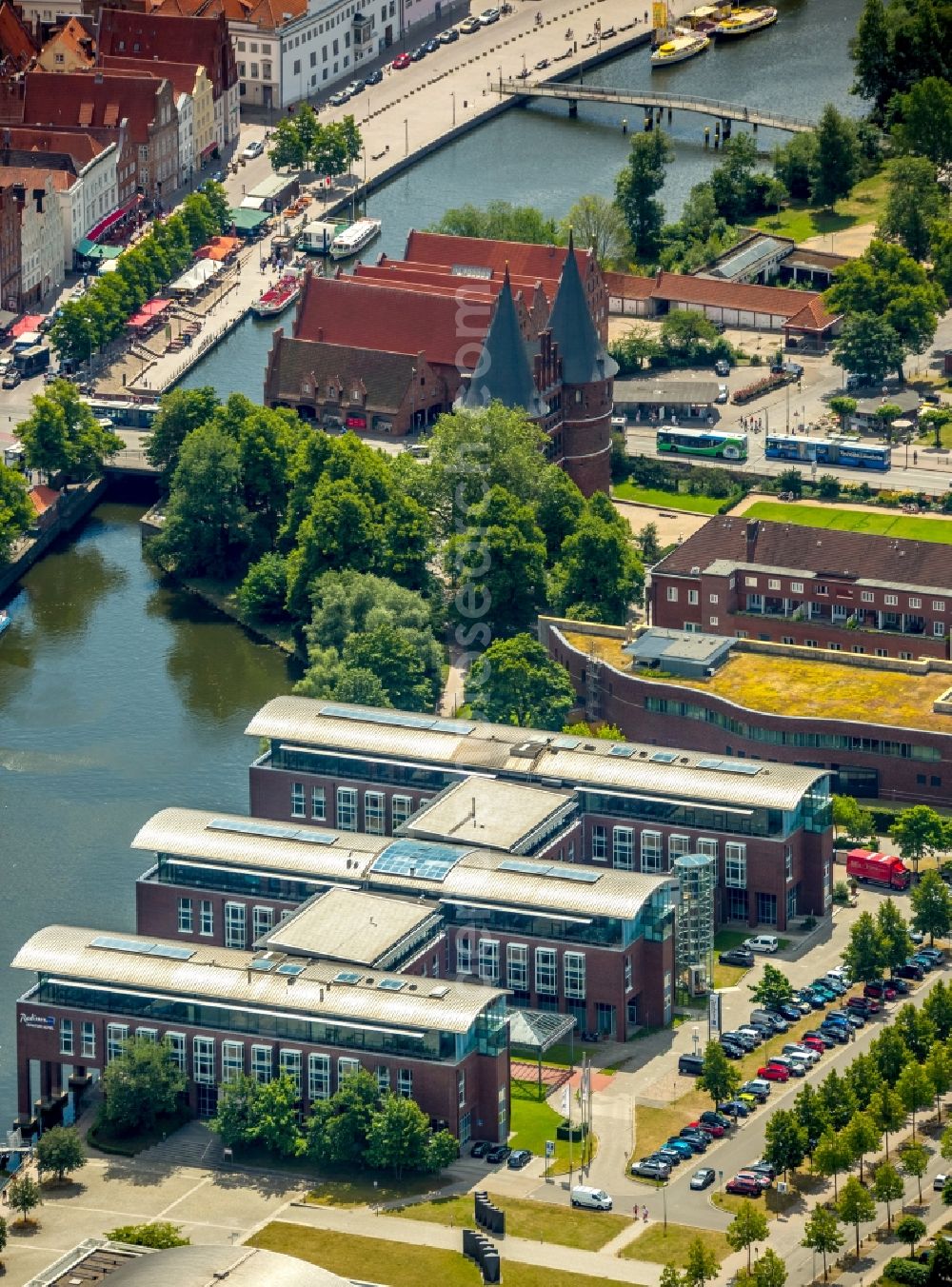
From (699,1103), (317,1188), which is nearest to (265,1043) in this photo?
(317,1188)

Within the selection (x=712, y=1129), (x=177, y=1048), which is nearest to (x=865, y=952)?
(x=712, y=1129)

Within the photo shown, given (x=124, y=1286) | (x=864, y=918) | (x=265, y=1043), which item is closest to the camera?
(x=124, y=1286)

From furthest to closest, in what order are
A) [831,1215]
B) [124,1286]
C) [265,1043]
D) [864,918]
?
[864,918], [265,1043], [831,1215], [124,1286]

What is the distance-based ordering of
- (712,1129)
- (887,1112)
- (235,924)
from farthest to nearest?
(235,924)
(712,1129)
(887,1112)

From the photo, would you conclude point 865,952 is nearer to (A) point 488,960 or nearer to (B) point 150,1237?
(A) point 488,960

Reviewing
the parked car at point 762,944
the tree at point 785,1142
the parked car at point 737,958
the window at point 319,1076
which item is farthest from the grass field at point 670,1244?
the parked car at point 762,944

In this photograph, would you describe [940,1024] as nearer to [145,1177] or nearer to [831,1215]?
[831,1215]
